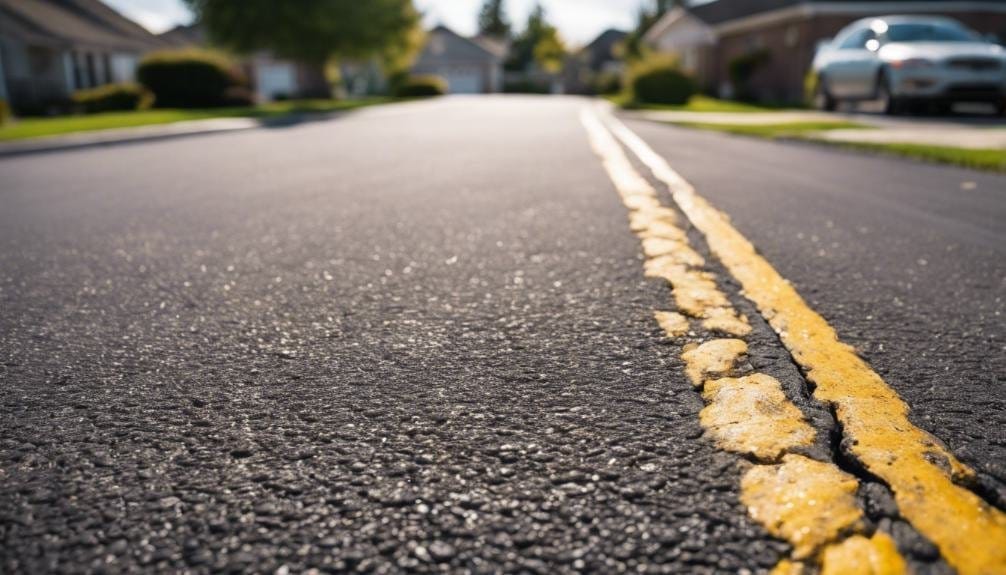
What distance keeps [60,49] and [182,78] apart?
6.75 meters

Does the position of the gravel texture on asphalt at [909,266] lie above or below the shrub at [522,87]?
below

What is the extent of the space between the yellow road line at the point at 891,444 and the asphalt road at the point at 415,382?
0.05 m

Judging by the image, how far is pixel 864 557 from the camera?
1.09m

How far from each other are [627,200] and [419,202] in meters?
1.29

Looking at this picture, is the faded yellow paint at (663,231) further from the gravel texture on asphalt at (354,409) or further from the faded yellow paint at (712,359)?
the faded yellow paint at (712,359)

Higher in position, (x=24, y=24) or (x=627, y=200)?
(x=24, y=24)

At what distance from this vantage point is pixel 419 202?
507 cm

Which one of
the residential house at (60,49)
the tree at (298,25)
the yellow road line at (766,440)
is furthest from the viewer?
the tree at (298,25)

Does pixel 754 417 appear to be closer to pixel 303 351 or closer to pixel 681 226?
pixel 303 351

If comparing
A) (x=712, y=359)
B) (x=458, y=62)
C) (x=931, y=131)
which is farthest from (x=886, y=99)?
(x=458, y=62)

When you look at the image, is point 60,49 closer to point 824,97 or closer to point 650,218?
point 824,97

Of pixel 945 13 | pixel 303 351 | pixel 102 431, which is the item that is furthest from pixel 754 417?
pixel 945 13

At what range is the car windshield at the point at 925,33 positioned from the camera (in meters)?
13.4

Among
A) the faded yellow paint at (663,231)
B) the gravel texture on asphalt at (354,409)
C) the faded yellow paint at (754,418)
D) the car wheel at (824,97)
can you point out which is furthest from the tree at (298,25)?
the faded yellow paint at (754,418)
